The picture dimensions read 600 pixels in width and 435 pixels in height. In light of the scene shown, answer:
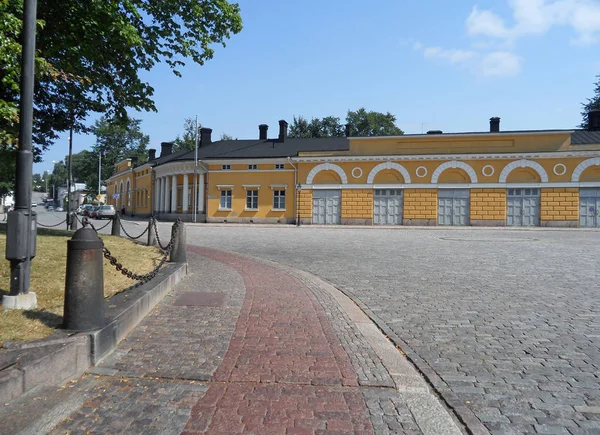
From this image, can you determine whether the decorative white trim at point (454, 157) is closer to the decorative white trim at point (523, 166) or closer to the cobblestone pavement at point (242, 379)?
the decorative white trim at point (523, 166)

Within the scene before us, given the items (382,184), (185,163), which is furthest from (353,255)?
(185,163)

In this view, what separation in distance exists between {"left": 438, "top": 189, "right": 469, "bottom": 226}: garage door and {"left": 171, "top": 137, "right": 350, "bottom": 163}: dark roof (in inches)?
362

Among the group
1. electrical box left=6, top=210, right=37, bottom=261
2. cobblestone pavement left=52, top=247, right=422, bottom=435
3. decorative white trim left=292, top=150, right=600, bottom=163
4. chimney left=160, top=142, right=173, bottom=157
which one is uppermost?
chimney left=160, top=142, right=173, bottom=157

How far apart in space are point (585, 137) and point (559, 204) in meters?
6.57

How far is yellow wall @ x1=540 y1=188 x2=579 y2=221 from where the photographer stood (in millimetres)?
32875

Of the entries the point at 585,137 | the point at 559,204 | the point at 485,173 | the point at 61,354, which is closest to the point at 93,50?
the point at 61,354

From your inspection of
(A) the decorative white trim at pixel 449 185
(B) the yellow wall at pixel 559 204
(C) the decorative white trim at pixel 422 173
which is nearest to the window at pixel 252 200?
(A) the decorative white trim at pixel 449 185

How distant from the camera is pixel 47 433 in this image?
277 centimetres

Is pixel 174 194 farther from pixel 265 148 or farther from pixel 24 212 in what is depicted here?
pixel 24 212

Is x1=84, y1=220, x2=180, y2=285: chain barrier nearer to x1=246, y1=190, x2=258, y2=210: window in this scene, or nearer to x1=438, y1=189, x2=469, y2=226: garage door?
x1=438, y1=189, x2=469, y2=226: garage door

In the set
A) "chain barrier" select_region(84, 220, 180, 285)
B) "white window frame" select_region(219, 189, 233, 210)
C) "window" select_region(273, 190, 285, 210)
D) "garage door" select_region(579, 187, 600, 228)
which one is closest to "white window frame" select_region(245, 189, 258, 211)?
"white window frame" select_region(219, 189, 233, 210)

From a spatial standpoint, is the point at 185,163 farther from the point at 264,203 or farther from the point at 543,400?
the point at 543,400

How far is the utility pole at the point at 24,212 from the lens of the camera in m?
4.52

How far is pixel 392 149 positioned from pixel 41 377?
114 ft
